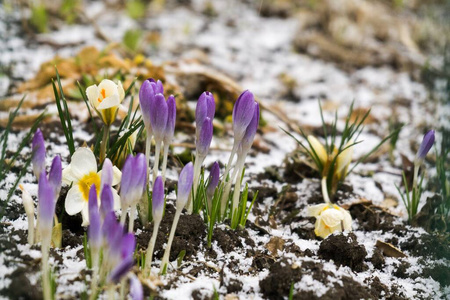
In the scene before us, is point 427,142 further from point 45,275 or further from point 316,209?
point 45,275

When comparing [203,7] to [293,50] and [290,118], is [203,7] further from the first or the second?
[290,118]

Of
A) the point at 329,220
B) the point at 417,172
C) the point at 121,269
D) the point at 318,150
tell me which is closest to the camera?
the point at 121,269

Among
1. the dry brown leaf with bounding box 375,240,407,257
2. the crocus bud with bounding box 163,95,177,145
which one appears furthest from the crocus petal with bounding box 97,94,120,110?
the dry brown leaf with bounding box 375,240,407,257

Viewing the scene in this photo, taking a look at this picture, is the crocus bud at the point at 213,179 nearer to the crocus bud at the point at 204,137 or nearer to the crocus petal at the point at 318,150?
the crocus bud at the point at 204,137

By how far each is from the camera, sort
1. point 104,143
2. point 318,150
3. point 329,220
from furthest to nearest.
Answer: point 318,150 < point 329,220 < point 104,143

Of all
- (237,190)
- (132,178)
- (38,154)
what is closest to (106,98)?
(38,154)

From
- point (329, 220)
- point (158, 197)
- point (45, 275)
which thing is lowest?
point (45, 275)

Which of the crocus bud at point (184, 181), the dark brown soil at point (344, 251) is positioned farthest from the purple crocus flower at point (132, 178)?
the dark brown soil at point (344, 251)
